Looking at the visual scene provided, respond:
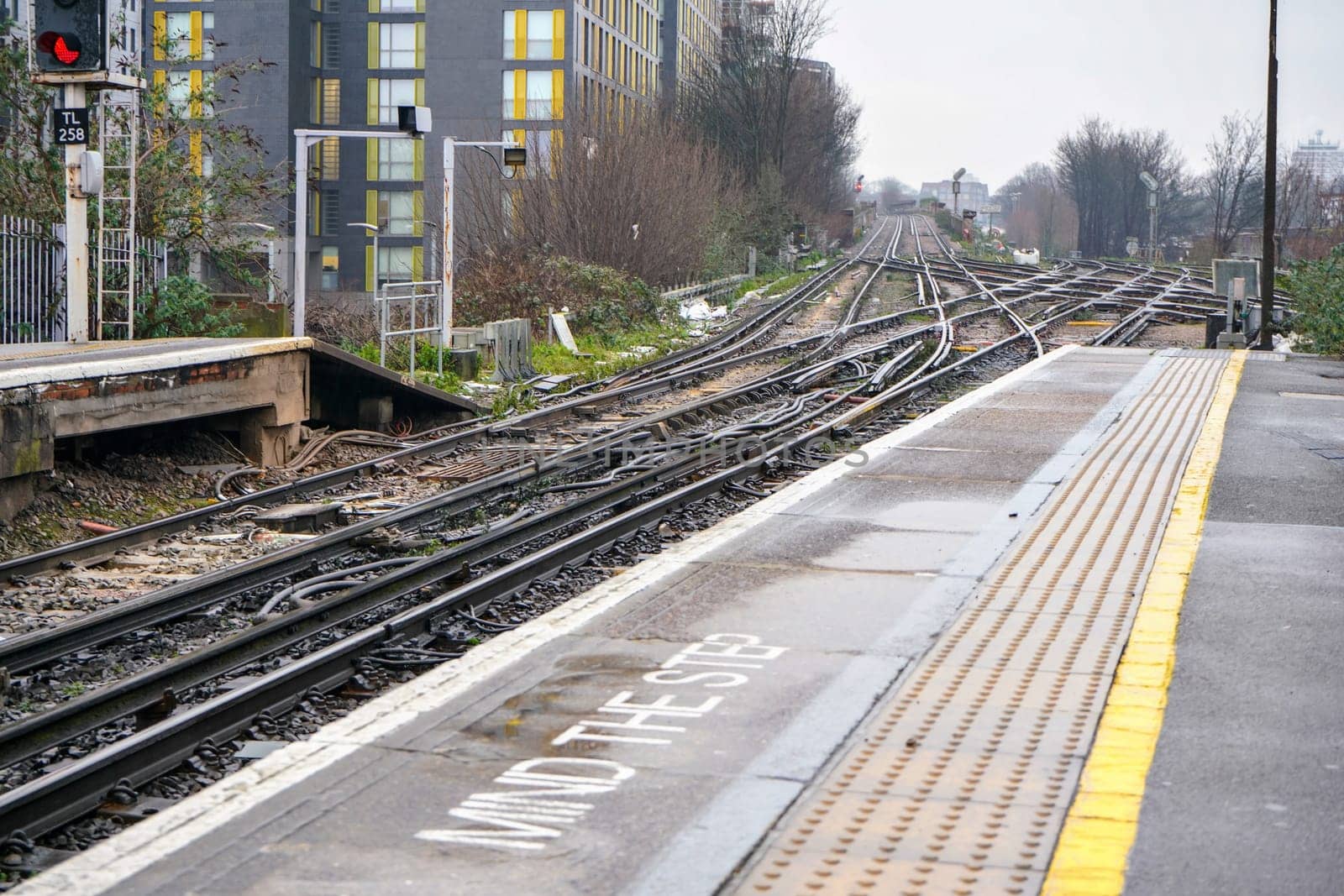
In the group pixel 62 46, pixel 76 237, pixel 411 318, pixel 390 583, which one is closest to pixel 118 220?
pixel 411 318

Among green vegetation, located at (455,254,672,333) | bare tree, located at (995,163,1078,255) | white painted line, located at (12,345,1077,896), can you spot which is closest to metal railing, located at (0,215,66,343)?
white painted line, located at (12,345,1077,896)

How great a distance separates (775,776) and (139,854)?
199 cm

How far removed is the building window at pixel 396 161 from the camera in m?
66.6

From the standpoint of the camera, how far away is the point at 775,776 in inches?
202

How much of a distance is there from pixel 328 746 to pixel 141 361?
7.95m

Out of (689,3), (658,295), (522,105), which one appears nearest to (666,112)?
(522,105)

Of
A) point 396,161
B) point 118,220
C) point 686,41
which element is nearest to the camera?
point 118,220

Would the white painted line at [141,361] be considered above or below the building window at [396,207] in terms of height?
below

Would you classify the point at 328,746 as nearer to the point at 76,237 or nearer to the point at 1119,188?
the point at 76,237

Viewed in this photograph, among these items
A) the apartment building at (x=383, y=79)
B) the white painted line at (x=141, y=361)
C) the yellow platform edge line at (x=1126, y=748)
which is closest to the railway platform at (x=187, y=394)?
the white painted line at (x=141, y=361)

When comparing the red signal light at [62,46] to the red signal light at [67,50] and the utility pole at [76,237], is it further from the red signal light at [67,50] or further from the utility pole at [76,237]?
the utility pole at [76,237]

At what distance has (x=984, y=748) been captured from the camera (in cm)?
540

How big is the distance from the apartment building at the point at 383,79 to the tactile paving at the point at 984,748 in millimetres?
57081

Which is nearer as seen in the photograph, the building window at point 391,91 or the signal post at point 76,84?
the signal post at point 76,84
